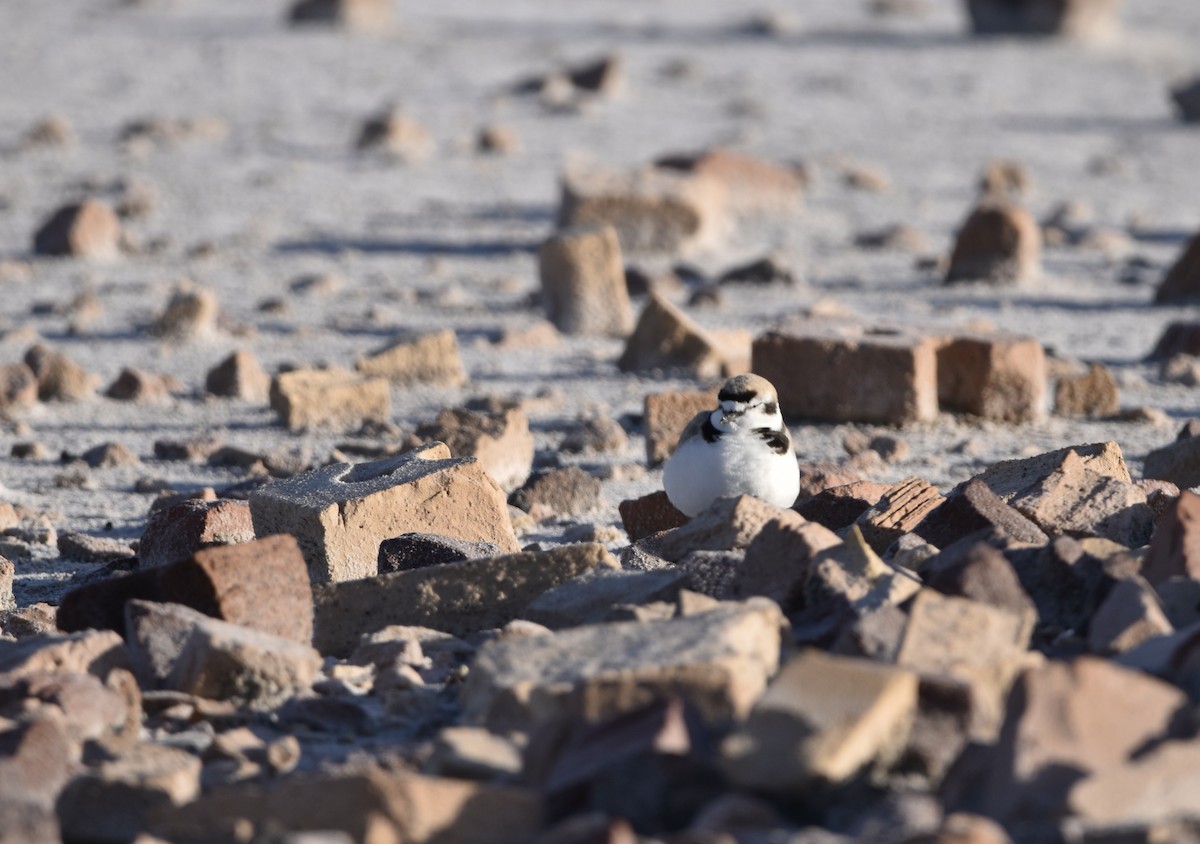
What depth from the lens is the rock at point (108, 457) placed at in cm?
609

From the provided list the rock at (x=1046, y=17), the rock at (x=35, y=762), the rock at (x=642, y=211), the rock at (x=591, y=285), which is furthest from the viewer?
the rock at (x=1046, y=17)

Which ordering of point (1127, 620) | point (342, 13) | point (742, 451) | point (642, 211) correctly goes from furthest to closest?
1. point (342, 13)
2. point (642, 211)
3. point (742, 451)
4. point (1127, 620)

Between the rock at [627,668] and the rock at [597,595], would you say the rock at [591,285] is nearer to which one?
the rock at [597,595]

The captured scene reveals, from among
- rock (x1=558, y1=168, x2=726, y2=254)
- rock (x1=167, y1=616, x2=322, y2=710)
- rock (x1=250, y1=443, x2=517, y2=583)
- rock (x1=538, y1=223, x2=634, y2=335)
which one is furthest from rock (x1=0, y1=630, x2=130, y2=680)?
rock (x1=558, y1=168, x2=726, y2=254)

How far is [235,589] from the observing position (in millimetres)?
3850

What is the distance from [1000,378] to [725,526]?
2688 millimetres

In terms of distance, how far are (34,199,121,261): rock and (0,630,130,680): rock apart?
659 centimetres

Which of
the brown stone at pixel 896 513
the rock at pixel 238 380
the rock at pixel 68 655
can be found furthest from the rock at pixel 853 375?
the rock at pixel 68 655

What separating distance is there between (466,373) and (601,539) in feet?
8.24

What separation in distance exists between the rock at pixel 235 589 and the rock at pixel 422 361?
331 cm

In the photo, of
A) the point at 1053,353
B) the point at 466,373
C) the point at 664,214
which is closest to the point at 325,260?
the point at 664,214

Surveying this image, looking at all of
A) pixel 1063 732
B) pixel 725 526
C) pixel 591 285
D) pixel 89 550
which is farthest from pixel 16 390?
pixel 1063 732

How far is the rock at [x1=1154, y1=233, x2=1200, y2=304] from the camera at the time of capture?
29.1 feet

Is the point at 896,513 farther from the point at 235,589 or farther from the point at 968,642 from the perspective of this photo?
the point at 235,589
